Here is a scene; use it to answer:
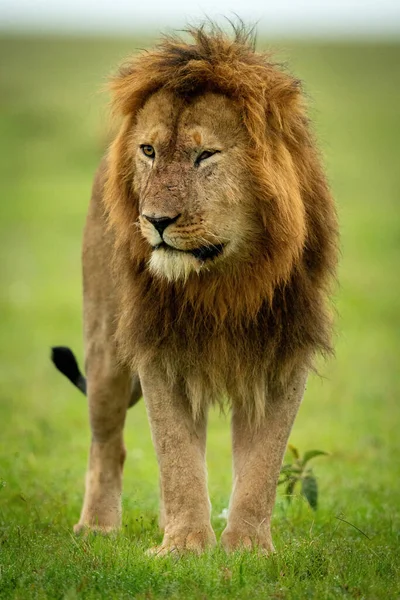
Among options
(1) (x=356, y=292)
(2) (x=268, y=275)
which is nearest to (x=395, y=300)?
(1) (x=356, y=292)

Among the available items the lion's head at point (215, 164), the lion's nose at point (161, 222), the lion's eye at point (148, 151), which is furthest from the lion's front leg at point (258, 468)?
the lion's eye at point (148, 151)

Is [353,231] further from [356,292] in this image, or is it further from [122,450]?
[122,450]

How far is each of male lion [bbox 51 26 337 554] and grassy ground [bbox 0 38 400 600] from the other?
40 centimetres

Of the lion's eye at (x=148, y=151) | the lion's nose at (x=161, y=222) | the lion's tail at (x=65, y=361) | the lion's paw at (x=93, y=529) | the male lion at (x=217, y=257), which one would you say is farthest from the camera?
the lion's tail at (x=65, y=361)

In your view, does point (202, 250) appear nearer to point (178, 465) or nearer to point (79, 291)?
point (178, 465)

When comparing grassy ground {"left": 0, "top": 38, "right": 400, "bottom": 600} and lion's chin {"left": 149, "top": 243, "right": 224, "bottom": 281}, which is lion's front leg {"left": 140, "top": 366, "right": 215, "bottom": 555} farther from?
lion's chin {"left": 149, "top": 243, "right": 224, "bottom": 281}

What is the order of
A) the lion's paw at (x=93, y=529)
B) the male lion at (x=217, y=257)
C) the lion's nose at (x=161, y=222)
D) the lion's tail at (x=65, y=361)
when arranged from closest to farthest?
the lion's nose at (x=161, y=222), the male lion at (x=217, y=257), the lion's paw at (x=93, y=529), the lion's tail at (x=65, y=361)

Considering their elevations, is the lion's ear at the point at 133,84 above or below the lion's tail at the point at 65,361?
above

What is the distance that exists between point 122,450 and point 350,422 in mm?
4811

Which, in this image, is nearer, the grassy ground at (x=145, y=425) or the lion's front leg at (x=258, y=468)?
the grassy ground at (x=145, y=425)

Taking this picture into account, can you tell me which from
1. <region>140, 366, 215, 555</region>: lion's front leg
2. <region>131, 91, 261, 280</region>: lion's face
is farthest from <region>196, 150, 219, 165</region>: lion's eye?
<region>140, 366, 215, 555</region>: lion's front leg

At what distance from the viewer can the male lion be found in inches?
186

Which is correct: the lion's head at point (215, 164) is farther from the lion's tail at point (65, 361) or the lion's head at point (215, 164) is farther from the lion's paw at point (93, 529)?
the lion's tail at point (65, 361)

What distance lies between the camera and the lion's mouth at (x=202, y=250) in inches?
183
